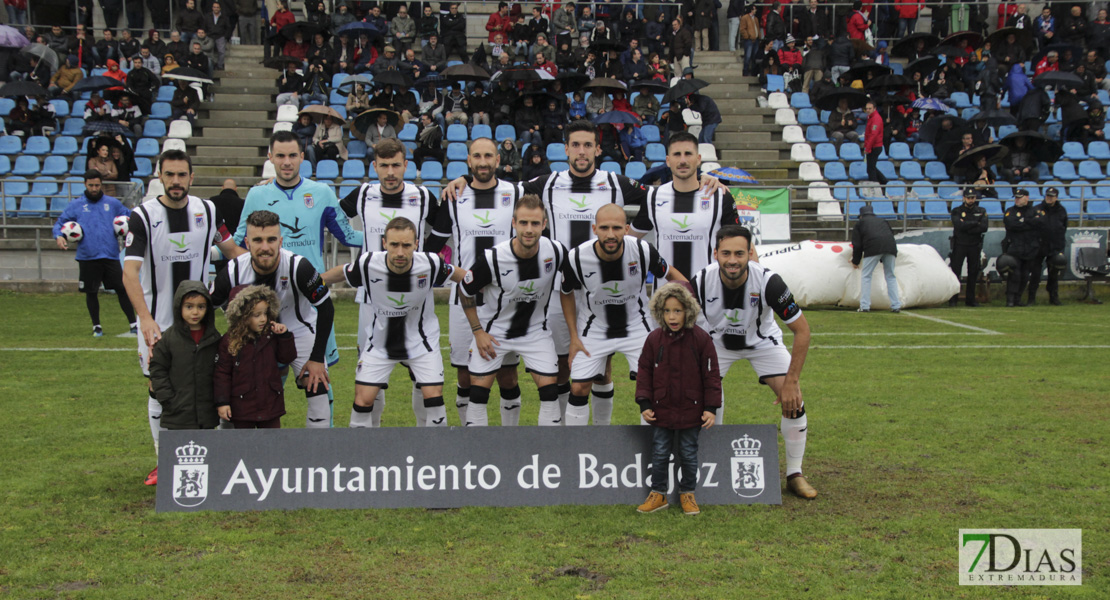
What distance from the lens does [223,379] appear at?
5.53 m

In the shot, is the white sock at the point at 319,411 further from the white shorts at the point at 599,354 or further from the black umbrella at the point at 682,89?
the black umbrella at the point at 682,89

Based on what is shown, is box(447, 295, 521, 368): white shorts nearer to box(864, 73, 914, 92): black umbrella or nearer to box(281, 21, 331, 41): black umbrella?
box(281, 21, 331, 41): black umbrella

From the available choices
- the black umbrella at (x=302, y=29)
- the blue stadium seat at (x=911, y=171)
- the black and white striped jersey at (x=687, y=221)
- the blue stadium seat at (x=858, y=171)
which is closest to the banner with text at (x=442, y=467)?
the black and white striped jersey at (x=687, y=221)

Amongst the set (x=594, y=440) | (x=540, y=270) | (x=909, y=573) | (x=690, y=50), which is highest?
(x=690, y=50)

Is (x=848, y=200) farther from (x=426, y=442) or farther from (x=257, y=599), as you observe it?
(x=257, y=599)

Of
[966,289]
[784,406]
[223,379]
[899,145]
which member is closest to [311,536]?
[223,379]

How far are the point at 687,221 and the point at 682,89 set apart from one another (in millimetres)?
14500

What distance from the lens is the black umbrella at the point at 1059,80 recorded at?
2178cm

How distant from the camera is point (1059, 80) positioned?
21.8 m

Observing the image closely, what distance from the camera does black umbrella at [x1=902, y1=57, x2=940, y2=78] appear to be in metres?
23.3

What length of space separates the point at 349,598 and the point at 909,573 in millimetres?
2557

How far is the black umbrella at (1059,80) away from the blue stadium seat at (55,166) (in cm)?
2142

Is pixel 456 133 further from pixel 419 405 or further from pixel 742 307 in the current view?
pixel 742 307

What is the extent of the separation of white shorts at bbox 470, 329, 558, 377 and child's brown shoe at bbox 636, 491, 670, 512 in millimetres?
1285
